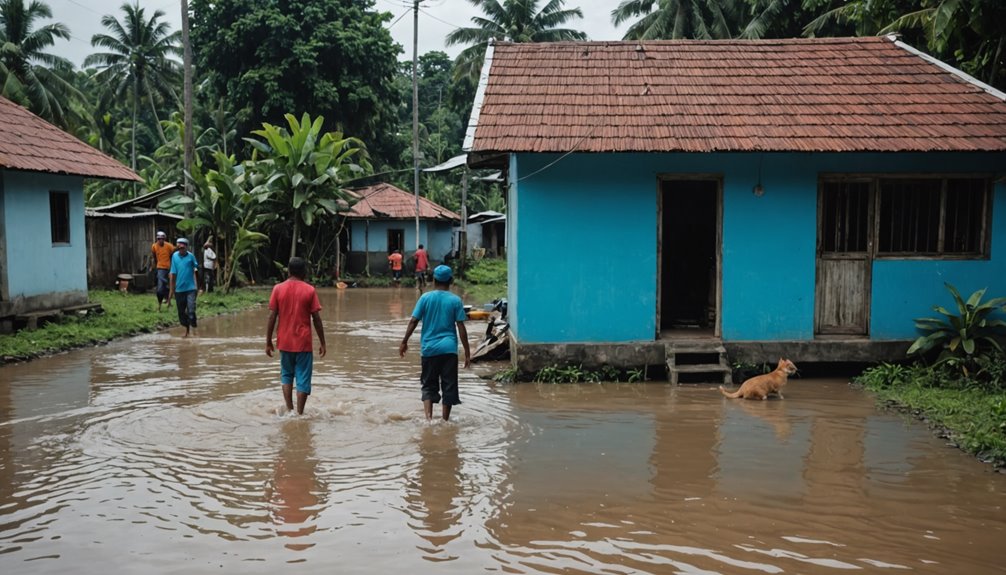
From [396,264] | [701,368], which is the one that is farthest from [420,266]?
[701,368]

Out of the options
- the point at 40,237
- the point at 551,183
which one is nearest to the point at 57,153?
the point at 40,237

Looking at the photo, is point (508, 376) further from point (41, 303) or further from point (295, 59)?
point (295, 59)

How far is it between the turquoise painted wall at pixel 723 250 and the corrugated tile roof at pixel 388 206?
20.9 metres

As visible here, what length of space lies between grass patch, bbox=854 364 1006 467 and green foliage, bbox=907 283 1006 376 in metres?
0.24

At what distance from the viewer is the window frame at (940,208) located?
11133mm

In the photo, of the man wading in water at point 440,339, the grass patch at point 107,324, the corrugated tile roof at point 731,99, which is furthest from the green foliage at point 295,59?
the man wading in water at point 440,339

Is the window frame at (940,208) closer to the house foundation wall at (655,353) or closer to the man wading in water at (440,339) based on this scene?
the house foundation wall at (655,353)

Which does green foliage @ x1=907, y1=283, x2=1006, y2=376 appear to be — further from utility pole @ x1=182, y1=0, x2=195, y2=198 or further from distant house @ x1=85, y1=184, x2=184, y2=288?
distant house @ x1=85, y1=184, x2=184, y2=288

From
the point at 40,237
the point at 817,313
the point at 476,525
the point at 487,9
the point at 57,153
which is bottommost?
the point at 476,525

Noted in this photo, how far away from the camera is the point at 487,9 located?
3894 centimetres

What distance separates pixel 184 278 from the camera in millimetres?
14766

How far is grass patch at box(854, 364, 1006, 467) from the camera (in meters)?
7.39

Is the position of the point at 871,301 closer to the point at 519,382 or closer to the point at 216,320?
the point at 519,382

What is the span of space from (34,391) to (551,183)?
279 inches
